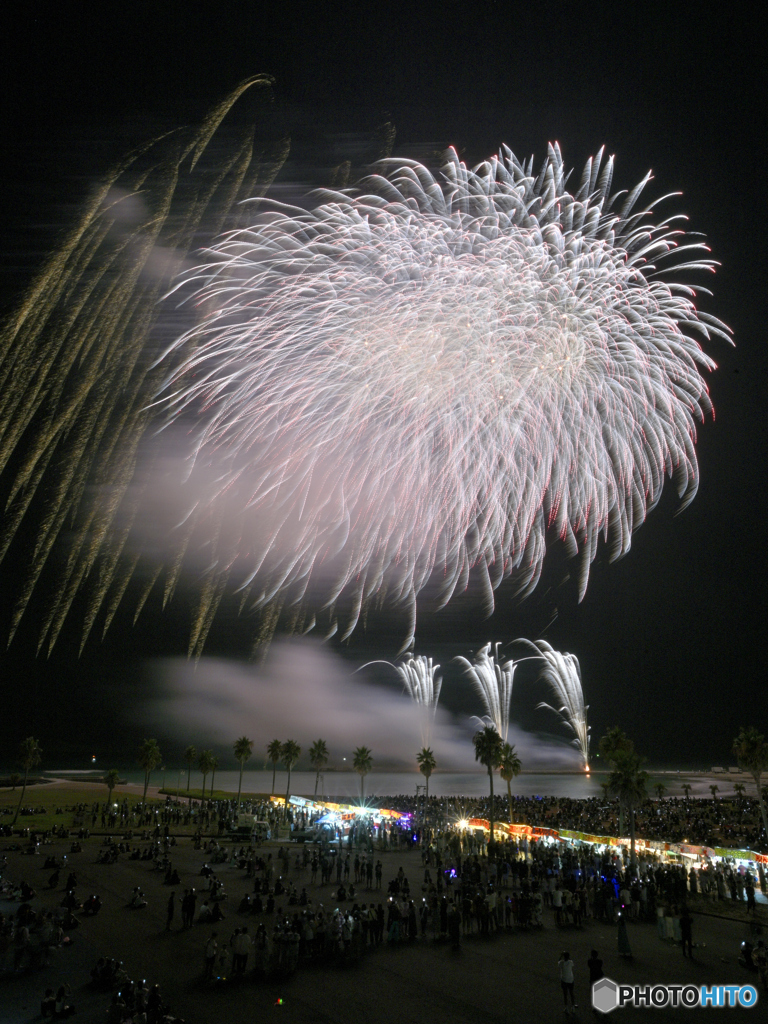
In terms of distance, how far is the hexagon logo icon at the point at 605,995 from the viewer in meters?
12.0

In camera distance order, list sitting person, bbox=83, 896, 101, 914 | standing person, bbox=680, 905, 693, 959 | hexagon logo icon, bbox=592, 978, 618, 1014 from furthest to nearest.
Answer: sitting person, bbox=83, 896, 101, 914 → standing person, bbox=680, 905, 693, 959 → hexagon logo icon, bbox=592, 978, 618, 1014

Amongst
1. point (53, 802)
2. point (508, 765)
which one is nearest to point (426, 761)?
point (508, 765)

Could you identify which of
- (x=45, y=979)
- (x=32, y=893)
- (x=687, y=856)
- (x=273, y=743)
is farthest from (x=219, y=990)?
(x=273, y=743)

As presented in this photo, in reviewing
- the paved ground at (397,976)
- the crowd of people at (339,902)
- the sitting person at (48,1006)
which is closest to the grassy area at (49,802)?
the crowd of people at (339,902)

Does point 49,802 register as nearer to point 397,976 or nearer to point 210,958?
point 210,958

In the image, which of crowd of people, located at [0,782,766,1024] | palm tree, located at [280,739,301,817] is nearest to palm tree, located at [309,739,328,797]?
palm tree, located at [280,739,301,817]

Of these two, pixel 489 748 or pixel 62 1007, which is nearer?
pixel 62 1007

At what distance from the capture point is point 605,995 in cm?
1232

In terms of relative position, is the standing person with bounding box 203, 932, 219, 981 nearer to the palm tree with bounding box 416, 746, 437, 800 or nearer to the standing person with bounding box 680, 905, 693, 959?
the standing person with bounding box 680, 905, 693, 959

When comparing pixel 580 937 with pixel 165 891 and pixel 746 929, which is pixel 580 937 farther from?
pixel 165 891

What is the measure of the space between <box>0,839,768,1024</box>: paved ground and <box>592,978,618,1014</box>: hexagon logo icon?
302 millimetres

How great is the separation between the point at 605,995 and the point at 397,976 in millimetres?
4457

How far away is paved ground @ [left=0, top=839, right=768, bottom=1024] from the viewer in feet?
38.3

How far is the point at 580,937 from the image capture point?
17.0 m
